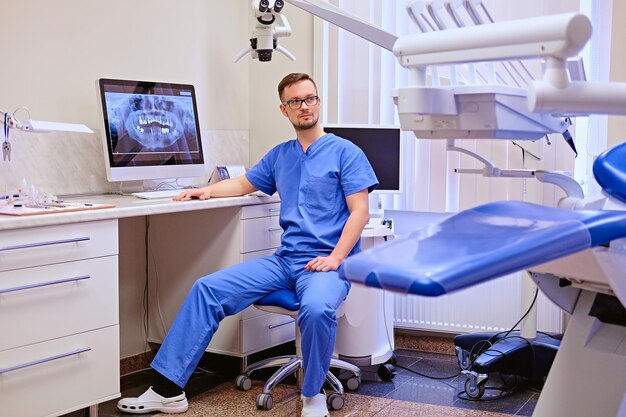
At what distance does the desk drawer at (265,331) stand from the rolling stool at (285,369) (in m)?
0.13

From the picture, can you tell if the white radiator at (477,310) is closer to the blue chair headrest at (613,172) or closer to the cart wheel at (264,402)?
the cart wheel at (264,402)

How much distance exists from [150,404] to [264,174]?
1025 millimetres

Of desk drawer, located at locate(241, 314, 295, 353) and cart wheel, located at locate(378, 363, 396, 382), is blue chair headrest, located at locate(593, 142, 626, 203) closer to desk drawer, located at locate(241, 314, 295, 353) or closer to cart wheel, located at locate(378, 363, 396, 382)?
cart wheel, located at locate(378, 363, 396, 382)

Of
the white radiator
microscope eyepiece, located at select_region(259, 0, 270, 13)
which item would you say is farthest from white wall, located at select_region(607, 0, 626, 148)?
microscope eyepiece, located at select_region(259, 0, 270, 13)

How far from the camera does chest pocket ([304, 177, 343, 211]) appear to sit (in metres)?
3.12

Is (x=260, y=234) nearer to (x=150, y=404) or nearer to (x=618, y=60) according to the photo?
(x=150, y=404)

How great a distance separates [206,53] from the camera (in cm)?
393

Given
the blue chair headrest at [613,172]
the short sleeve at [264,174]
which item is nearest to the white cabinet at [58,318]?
the short sleeve at [264,174]

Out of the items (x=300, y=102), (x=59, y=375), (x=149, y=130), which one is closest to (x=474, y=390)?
(x=300, y=102)

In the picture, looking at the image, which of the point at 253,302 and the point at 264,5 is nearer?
the point at 253,302

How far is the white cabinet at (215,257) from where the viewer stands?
3.36 m

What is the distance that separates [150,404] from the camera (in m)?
2.95

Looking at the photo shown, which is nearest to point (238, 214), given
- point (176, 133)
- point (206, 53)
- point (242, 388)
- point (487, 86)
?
point (176, 133)

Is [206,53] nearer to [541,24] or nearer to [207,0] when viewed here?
[207,0]
